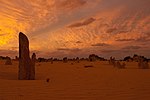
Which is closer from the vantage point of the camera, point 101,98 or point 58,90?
point 101,98

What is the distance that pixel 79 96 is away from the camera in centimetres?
598

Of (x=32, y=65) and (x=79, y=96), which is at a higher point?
(x=32, y=65)

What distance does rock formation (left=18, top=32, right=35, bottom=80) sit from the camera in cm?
1017

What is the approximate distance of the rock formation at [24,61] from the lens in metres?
10.2

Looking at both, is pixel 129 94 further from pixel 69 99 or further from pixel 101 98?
pixel 69 99

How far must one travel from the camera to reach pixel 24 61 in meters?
10.2

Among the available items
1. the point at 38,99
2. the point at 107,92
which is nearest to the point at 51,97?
the point at 38,99

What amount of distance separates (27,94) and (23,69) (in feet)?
13.6

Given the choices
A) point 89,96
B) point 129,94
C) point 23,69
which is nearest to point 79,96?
point 89,96

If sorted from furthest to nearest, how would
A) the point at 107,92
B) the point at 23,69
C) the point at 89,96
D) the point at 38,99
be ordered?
1. the point at 23,69
2. the point at 107,92
3. the point at 89,96
4. the point at 38,99

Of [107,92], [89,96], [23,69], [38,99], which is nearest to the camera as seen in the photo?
[38,99]

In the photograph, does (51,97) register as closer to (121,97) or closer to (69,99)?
(69,99)

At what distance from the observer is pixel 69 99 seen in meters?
5.65

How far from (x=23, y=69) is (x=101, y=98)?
510 cm
